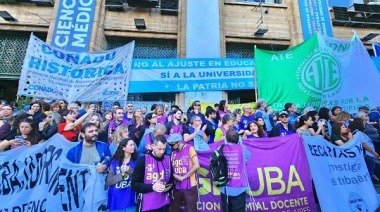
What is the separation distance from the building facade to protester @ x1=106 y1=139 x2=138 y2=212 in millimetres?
6592

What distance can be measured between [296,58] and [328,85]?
4.76 ft

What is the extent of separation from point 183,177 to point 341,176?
297 cm

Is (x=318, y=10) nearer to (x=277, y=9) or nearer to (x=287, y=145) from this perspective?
(x=277, y=9)

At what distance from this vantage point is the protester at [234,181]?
10.9ft

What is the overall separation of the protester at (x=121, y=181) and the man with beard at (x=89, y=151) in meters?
0.19

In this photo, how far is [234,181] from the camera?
3.36 meters

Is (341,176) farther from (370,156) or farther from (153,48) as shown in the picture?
(153,48)

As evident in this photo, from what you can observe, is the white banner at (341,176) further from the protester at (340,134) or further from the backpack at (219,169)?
the backpack at (219,169)

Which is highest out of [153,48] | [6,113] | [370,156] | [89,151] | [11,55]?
[153,48]

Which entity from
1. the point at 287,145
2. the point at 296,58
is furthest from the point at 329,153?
the point at 296,58

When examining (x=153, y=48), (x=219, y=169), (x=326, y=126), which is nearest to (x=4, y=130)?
(x=219, y=169)

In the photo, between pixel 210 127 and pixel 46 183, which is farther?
pixel 210 127

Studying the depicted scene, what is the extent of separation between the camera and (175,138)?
3.20 meters

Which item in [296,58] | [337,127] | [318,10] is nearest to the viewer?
[337,127]
